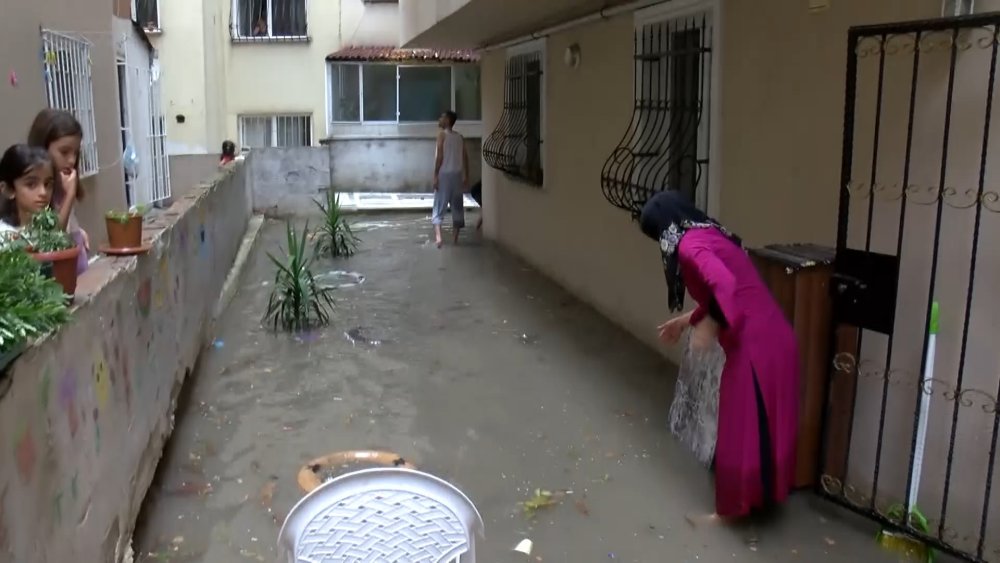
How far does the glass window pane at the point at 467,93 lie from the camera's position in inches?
682

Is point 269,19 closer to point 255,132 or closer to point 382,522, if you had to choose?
point 255,132

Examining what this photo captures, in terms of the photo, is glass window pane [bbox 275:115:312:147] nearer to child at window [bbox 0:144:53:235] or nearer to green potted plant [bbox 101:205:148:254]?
green potted plant [bbox 101:205:148:254]

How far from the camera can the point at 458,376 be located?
563cm

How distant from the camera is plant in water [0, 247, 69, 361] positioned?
1953 mm

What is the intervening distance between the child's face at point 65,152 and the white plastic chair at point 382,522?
2.26 meters

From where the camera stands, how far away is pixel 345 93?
56.6 feet

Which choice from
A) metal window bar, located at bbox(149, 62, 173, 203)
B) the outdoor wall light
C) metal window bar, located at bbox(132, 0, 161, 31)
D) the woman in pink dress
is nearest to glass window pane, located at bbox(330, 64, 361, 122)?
metal window bar, located at bbox(132, 0, 161, 31)

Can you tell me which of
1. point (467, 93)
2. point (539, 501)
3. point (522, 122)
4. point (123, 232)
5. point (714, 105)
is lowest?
point (539, 501)

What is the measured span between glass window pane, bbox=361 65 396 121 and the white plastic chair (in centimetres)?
1569

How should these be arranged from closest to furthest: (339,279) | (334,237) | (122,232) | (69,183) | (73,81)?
(122,232), (69,183), (73,81), (339,279), (334,237)

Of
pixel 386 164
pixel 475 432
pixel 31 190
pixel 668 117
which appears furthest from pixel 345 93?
pixel 31 190

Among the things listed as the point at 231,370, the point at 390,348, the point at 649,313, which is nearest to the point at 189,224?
the point at 231,370

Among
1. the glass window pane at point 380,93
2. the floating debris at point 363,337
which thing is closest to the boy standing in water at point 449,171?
the floating debris at point 363,337

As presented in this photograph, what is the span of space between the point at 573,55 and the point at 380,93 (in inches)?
413
